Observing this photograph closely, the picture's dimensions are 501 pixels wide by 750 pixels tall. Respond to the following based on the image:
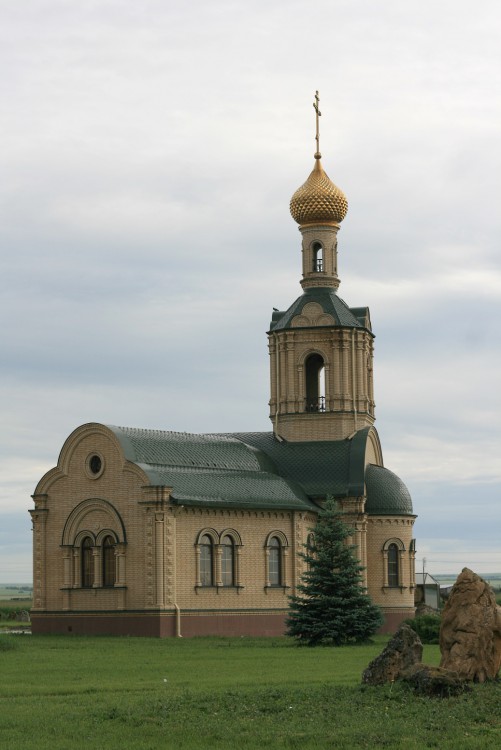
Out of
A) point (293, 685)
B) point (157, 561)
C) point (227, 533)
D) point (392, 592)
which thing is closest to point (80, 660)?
point (293, 685)

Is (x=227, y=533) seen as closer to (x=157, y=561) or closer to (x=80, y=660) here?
(x=157, y=561)

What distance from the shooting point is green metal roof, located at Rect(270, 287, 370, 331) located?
53875 millimetres

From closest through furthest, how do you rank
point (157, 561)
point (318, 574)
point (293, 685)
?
point (293, 685)
point (318, 574)
point (157, 561)

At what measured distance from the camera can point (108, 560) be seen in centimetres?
4666

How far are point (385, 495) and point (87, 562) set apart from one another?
473 inches

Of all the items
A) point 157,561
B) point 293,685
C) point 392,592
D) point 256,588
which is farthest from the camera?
point 392,592

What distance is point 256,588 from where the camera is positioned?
4825cm

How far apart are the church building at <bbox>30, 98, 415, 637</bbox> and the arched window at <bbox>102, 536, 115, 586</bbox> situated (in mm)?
63

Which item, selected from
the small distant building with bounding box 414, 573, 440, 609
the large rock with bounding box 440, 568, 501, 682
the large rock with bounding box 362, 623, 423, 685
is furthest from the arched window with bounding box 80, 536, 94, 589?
the large rock with bounding box 362, 623, 423, 685

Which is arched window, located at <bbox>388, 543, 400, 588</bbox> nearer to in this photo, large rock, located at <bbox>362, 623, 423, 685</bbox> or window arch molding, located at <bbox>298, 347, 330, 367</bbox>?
window arch molding, located at <bbox>298, 347, 330, 367</bbox>

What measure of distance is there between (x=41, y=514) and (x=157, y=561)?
5723mm

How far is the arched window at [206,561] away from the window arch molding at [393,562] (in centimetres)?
803

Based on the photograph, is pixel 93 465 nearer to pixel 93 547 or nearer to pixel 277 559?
pixel 93 547

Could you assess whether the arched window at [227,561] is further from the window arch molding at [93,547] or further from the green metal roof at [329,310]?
the green metal roof at [329,310]
